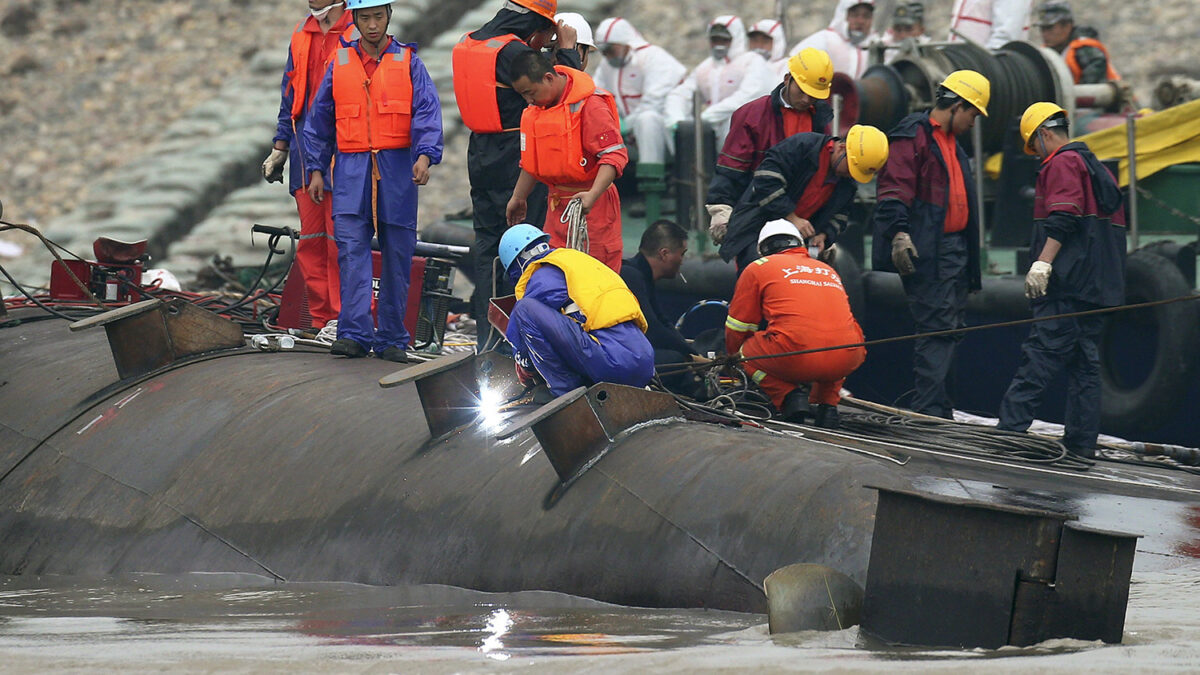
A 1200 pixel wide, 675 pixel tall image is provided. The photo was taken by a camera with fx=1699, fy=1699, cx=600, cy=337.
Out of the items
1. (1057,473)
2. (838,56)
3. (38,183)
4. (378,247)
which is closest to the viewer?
(1057,473)

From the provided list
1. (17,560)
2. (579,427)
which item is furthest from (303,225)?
(579,427)

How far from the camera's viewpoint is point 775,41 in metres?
15.5

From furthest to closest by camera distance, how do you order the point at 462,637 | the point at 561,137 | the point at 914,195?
the point at 914,195
the point at 561,137
the point at 462,637

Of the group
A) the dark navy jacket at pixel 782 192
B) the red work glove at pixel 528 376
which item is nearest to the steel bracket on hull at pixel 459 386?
the red work glove at pixel 528 376

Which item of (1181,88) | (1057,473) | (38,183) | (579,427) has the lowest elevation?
(38,183)

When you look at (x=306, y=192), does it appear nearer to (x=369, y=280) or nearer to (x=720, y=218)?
(x=369, y=280)

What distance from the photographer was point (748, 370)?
336 inches

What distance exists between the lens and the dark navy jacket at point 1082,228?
8711mm

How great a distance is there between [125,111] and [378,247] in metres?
23.3

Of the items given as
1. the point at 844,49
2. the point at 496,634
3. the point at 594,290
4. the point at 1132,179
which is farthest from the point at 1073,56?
the point at 496,634

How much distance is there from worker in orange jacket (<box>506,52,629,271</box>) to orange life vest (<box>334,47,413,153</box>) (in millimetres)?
591

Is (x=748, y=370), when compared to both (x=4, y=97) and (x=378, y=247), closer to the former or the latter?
(x=378, y=247)

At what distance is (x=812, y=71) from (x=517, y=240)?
2.43 m

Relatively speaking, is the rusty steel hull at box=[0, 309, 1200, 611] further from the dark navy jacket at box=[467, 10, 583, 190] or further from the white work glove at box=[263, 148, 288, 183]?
the dark navy jacket at box=[467, 10, 583, 190]
